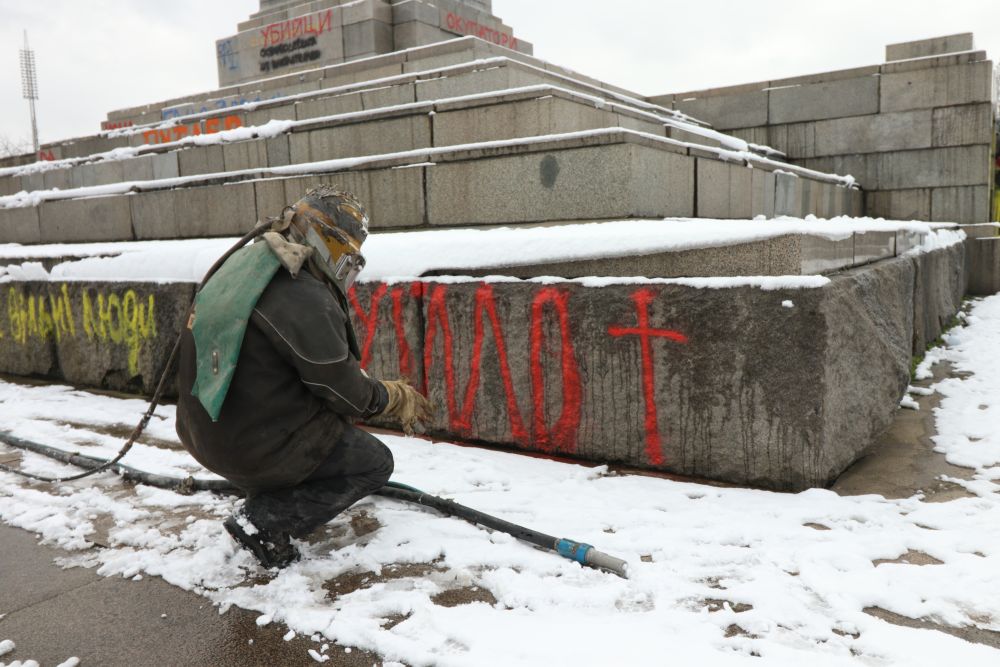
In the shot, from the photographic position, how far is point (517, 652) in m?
2.10

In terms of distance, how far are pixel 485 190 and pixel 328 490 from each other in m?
3.14

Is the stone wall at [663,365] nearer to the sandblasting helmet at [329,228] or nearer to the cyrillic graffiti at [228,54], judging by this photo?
the sandblasting helmet at [329,228]

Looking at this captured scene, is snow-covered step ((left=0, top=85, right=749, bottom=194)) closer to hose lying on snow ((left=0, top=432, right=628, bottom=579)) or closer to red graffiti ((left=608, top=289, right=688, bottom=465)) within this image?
red graffiti ((left=608, top=289, right=688, bottom=465))

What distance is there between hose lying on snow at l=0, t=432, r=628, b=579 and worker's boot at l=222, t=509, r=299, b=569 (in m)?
0.69

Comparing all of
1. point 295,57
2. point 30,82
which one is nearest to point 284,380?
point 295,57

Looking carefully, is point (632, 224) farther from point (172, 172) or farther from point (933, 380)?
point (172, 172)

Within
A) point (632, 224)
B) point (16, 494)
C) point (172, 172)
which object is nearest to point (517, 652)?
point (632, 224)

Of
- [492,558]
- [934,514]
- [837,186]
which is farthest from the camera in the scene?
[837,186]

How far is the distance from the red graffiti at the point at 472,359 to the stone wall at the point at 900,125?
8.00 meters

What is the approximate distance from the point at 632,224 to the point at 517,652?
2784 millimetres

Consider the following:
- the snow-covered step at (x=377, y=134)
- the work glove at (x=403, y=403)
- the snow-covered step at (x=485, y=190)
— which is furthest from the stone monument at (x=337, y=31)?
the work glove at (x=403, y=403)

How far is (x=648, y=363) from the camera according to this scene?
3574 mm

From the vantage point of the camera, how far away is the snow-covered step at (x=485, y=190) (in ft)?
16.2

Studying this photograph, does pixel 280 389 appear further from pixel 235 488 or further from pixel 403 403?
pixel 235 488
